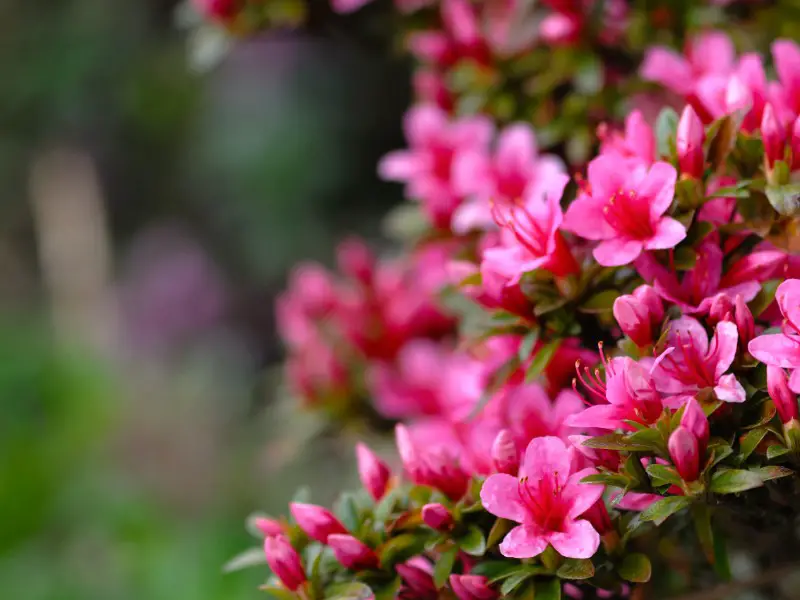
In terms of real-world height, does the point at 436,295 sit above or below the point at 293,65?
below

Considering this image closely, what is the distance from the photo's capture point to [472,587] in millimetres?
744

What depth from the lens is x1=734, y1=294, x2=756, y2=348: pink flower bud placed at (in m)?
0.72

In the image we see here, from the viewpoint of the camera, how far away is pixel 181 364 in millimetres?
3215

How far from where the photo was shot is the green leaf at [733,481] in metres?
0.66

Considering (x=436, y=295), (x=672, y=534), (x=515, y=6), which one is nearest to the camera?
(x=672, y=534)

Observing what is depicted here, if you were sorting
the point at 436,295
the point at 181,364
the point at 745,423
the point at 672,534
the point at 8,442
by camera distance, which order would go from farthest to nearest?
the point at 181,364 < the point at 8,442 < the point at 436,295 < the point at 672,534 < the point at 745,423

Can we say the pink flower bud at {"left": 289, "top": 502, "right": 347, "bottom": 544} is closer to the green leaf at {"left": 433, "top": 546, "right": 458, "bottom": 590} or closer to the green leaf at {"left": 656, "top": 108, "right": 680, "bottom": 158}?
the green leaf at {"left": 433, "top": 546, "right": 458, "bottom": 590}

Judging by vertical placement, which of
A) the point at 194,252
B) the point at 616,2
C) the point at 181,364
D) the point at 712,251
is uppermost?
the point at 616,2

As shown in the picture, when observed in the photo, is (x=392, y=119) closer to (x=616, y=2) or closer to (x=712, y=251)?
(x=616, y=2)

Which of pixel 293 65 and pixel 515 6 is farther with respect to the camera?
pixel 293 65

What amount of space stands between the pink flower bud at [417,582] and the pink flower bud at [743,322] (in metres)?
0.31

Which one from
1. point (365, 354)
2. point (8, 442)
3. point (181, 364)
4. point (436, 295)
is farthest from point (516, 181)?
point (181, 364)

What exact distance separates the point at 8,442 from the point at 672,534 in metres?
2.08

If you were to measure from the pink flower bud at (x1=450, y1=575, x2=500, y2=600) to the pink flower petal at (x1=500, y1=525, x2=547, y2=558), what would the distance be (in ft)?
0.14
